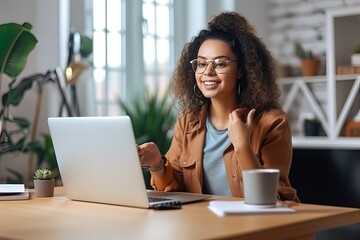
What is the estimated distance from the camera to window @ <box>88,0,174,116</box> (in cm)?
409

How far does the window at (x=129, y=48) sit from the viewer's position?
4086 millimetres

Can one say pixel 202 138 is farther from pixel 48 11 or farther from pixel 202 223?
pixel 48 11

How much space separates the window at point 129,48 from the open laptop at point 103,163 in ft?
7.19

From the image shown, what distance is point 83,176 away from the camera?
6.06 feet

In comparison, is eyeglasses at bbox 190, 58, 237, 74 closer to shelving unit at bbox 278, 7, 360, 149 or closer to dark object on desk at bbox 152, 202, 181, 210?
dark object on desk at bbox 152, 202, 181, 210

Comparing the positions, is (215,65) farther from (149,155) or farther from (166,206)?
(166,206)

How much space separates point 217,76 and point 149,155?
35 cm

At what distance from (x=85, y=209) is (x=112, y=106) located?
248 centimetres

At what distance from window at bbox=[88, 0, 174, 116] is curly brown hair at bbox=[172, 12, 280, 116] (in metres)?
1.70

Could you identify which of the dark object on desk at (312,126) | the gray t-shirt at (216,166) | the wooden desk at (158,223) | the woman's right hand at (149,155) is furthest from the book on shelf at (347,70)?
the wooden desk at (158,223)

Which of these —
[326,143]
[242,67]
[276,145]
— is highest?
[242,67]

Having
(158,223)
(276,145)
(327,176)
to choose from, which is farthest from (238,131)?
(327,176)

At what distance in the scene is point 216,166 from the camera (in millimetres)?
2180

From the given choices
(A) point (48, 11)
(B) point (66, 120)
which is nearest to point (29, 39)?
(A) point (48, 11)
